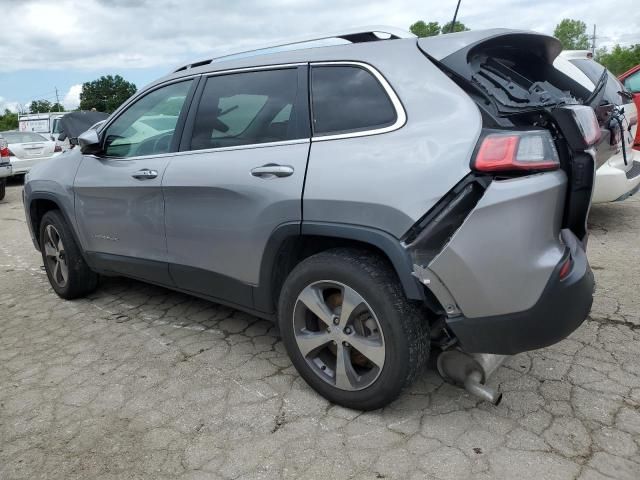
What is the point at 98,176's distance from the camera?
12.7ft

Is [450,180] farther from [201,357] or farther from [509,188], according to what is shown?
[201,357]

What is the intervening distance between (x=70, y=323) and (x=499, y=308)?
10.5 ft

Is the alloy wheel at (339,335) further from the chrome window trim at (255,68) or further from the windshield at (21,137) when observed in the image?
the windshield at (21,137)

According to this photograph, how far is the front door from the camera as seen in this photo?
11.4ft

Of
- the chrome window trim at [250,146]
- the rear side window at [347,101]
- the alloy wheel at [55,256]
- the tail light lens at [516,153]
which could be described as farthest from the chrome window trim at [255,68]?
the alloy wheel at [55,256]

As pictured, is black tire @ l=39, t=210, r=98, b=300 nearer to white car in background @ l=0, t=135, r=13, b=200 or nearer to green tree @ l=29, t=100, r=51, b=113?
white car in background @ l=0, t=135, r=13, b=200

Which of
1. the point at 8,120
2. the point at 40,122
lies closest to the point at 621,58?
the point at 40,122

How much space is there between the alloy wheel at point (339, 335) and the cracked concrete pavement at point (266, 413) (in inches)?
7.7

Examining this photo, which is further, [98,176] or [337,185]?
[98,176]

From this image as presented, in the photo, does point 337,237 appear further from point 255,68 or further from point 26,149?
point 26,149

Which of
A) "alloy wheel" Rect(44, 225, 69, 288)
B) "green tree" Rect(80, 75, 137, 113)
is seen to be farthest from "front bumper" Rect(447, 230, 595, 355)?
"green tree" Rect(80, 75, 137, 113)

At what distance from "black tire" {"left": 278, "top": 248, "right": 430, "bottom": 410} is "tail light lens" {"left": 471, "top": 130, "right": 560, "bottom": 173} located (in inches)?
25.7

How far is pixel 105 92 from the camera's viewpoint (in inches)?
3140

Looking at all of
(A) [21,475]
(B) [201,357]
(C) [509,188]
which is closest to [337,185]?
(C) [509,188]
